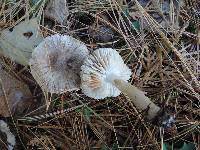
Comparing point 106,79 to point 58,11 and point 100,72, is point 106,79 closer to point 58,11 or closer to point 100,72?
point 100,72

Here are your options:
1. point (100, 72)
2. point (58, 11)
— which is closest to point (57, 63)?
point (100, 72)

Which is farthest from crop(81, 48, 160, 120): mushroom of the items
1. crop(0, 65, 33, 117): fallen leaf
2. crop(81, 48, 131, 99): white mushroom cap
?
crop(0, 65, 33, 117): fallen leaf

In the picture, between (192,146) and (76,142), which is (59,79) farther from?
(192,146)

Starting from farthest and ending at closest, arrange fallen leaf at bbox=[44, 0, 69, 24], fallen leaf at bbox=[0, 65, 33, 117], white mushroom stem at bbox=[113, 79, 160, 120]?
fallen leaf at bbox=[44, 0, 69, 24] → fallen leaf at bbox=[0, 65, 33, 117] → white mushroom stem at bbox=[113, 79, 160, 120]

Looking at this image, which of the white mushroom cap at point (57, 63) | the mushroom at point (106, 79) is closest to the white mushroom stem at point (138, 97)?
the mushroom at point (106, 79)

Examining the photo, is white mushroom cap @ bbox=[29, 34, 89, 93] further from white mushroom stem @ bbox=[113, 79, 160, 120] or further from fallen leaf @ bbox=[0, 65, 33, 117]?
white mushroom stem @ bbox=[113, 79, 160, 120]

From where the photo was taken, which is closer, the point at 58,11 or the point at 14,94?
the point at 14,94
